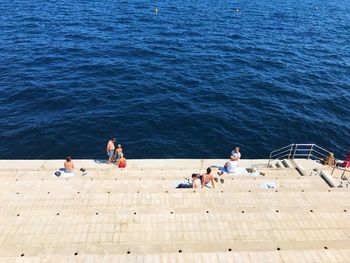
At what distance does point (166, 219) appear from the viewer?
1392 cm

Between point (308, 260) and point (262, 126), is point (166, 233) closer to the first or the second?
point (308, 260)

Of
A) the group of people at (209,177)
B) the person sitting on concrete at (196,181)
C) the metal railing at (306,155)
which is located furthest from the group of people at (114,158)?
the metal railing at (306,155)

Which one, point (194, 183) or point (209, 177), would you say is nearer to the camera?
point (209, 177)

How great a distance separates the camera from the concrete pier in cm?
1195

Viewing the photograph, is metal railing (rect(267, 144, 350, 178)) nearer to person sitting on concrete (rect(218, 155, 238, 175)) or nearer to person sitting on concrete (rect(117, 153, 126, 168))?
person sitting on concrete (rect(218, 155, 238, 175))

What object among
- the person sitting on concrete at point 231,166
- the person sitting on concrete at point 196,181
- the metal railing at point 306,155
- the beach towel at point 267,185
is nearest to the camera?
the person sitting on concrete at point 196,181

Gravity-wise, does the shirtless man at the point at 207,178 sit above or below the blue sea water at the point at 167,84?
above

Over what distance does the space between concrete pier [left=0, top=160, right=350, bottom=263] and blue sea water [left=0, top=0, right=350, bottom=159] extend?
8.17 metres

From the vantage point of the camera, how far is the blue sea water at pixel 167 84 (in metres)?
27.3

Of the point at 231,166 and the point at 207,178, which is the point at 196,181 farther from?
the point at 231,166

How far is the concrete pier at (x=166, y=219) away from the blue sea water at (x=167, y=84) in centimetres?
817

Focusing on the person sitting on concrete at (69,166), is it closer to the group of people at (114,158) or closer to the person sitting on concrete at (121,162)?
the group of people at (114,158)

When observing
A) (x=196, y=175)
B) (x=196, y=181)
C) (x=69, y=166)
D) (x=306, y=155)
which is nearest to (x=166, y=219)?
(x=196, y=175)

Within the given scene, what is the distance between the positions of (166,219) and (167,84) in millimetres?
23547
